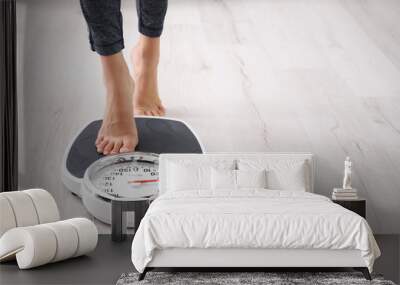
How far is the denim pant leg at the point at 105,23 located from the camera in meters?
6.55

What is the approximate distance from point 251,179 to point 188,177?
0.61m

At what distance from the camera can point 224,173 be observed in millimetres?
5988

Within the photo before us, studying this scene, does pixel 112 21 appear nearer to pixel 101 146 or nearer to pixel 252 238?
pixel 101 146

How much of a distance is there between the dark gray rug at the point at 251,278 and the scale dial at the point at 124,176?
6.16 ft

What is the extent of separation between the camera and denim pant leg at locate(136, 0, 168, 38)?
6652mm

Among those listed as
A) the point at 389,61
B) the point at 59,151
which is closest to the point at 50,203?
the point at 59,151

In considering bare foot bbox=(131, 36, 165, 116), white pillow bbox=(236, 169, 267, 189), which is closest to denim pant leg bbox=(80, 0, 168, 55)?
bare foot bbox=(131, 36, 165, 116)

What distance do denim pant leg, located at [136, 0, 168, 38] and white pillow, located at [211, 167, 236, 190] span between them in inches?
66.4

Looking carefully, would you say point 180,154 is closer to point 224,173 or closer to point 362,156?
point 224,173

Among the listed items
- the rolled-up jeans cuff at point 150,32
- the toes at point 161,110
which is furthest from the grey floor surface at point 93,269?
the rolled-up jeans cuff at point 150,32

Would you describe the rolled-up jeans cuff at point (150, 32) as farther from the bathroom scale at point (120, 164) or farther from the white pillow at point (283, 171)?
the white pillow at point (283, 171)

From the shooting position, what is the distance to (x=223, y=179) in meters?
5.96

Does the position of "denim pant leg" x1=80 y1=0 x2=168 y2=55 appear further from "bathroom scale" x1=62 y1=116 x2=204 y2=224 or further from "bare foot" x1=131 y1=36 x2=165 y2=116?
"bathroom scale" x1=62 y1=116 x2=204 y2=224

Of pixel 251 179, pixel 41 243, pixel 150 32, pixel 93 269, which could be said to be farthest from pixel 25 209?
pixel 150 32
